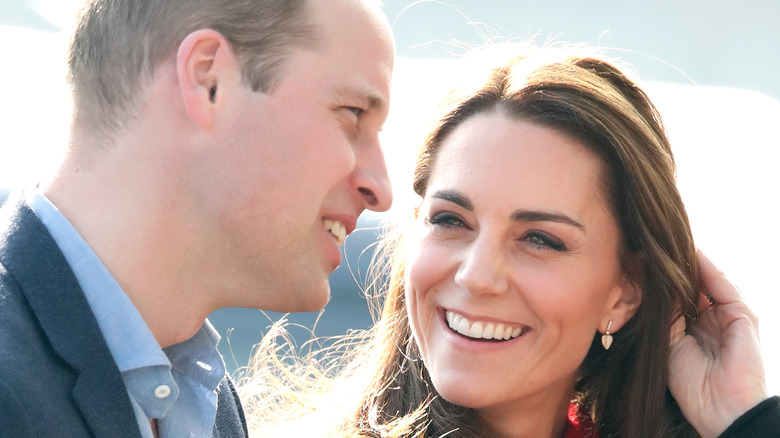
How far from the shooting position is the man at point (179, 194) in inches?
56.8

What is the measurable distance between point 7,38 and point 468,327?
8.31ft

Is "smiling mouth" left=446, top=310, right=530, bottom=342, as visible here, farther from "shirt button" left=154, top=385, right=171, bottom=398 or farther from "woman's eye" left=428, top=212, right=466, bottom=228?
"shirt button" left=154, top=385, right=171, bottom=398

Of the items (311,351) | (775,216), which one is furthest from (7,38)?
(775,216)

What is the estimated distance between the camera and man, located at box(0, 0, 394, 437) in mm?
1442

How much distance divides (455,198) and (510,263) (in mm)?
210

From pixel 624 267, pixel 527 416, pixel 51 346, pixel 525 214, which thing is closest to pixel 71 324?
pixel 51 346

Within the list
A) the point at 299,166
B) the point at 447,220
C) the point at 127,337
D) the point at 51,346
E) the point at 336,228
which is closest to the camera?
the point at 51,346

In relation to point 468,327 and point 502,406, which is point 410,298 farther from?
point 502,406

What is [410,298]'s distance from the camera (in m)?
2.22

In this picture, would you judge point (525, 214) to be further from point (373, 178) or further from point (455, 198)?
point (373, 178)

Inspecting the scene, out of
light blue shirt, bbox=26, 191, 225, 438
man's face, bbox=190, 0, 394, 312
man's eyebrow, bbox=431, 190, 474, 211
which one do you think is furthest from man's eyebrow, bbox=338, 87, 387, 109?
light blue shirt, bbox=26, 191, 225, 438

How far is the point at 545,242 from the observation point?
212cm

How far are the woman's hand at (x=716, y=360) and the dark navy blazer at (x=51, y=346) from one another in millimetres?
1516

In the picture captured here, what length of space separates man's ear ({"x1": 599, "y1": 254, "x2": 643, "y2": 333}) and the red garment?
0.31 m
